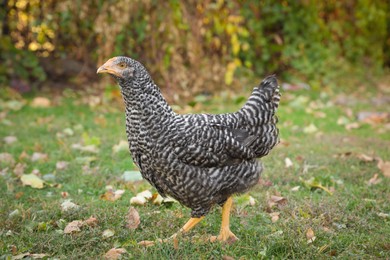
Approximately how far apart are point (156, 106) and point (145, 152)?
0.32 metres

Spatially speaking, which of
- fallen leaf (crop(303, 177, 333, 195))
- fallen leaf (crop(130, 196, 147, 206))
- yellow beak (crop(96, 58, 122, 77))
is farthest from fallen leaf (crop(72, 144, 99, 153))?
yellow beak (crop(96, 58, 122, 77))

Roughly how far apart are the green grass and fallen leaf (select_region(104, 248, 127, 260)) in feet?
0.21

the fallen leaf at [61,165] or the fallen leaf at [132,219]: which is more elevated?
the fallen leaf at [132,219]

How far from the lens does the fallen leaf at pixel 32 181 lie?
16.0ft

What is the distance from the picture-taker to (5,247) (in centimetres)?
353

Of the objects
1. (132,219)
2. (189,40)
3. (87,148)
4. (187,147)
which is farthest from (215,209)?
(189,40)

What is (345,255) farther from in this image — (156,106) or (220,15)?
(220,15)

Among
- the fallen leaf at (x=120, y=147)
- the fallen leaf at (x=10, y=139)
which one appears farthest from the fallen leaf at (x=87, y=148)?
the fallen leaf at (x=10, y=139)

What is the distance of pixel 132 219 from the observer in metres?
3.98

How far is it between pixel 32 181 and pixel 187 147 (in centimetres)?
191

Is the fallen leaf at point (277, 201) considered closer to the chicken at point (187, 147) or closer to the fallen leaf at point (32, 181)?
the chicken at point (187, 147)

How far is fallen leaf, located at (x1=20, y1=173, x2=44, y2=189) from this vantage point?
4871 mm

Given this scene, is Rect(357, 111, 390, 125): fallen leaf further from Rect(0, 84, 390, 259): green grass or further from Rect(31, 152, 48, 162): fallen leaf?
Rect(31, 152, 48, 162): fallen leaf

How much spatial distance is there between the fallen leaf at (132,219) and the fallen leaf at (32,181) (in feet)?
4.00
